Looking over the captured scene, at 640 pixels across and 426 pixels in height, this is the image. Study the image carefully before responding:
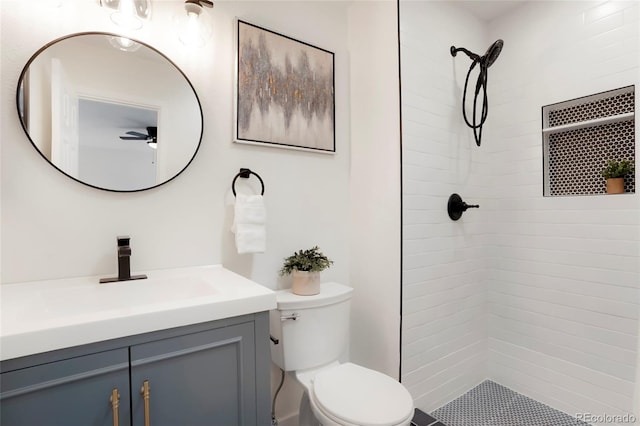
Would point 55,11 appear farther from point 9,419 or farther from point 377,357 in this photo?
point 377,357

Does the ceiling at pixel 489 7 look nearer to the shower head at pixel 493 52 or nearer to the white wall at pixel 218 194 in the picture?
the shower head at pixel 493 52

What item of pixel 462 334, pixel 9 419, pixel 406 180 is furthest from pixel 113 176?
pixel 462 334

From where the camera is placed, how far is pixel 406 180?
1770 mm

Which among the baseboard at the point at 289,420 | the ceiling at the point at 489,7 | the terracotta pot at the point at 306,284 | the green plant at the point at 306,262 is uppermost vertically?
the ceiling at the point at 489,7

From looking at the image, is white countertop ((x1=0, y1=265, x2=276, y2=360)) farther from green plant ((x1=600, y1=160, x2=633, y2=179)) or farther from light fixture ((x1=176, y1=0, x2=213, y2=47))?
green plant ((x1=600, y1=160, x2=633, y2=179))

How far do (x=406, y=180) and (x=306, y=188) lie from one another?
0.53 m

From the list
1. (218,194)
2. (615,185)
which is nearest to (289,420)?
(218,194)

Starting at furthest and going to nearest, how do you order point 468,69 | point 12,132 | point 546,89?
point 468,69 < point 546,89 < point 12,132

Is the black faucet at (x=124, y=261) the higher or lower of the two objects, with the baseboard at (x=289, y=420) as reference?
higher

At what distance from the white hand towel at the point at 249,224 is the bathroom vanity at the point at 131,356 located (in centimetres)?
30

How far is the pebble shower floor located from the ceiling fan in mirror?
6.46 feet

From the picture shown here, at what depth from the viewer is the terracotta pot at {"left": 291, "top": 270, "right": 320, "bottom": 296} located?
1.57m

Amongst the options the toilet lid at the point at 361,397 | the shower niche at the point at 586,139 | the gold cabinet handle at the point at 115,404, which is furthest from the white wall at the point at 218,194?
the shower niche at the point at 586,139

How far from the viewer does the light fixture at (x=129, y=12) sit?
129cm
